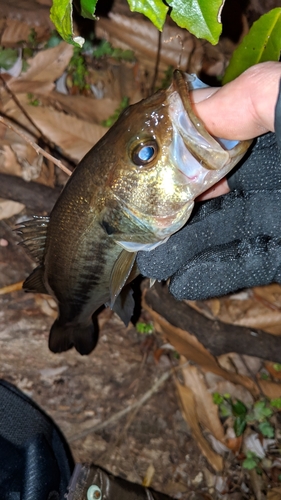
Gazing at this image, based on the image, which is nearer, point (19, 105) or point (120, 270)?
point (120, 270)

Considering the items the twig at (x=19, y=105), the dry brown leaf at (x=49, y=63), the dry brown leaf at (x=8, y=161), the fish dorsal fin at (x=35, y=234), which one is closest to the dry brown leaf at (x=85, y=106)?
the dry brown leaf at (x=49, y=63)

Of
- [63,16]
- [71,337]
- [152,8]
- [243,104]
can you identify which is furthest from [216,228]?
[71,337]

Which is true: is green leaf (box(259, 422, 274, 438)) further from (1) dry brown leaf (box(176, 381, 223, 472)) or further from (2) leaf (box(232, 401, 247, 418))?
(1) dry brown leaf (box(176, 381, 223, 472))

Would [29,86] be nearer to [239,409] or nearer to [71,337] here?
[71,337]

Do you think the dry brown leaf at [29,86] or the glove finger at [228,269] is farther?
the dry brown leaf at [29,86]

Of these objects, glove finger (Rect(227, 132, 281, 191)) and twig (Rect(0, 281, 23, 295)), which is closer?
glove finger (Rect(227, 132, 281, 191))

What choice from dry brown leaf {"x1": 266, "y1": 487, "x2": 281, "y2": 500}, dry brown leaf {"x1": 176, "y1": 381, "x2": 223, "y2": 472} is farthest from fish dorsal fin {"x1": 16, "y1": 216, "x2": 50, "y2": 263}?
dry brown leaf {"x1": 266, "y1": 487, "x2": 281, "y2": 500}

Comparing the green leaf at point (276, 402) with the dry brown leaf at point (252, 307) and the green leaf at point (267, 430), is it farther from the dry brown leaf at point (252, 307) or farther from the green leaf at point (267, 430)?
the dry brown leaf at point (252, 307)
